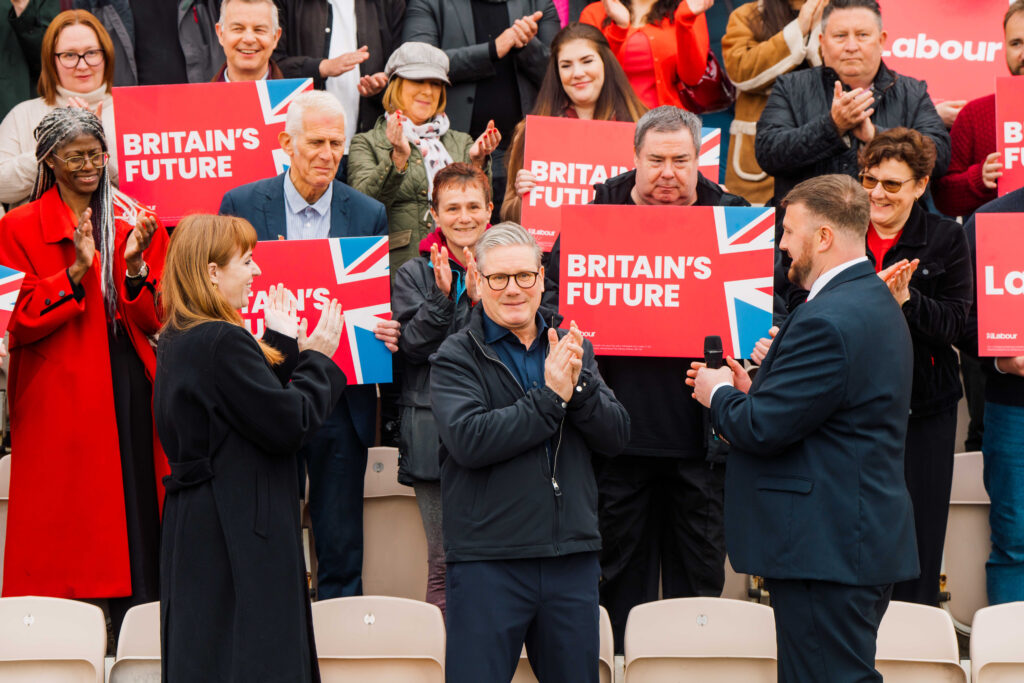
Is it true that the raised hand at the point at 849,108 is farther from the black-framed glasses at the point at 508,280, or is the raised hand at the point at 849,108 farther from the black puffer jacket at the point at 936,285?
the black-framed glasses at the point at 508,280

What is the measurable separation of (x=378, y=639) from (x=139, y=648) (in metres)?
0.84

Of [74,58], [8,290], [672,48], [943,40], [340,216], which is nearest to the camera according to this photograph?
[8,290]

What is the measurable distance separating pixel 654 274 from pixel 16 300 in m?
2.53

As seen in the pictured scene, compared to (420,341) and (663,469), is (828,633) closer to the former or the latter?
(663,469)

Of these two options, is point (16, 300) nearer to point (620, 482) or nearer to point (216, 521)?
point (216, 521)

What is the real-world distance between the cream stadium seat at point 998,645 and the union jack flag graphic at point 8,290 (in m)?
3.74

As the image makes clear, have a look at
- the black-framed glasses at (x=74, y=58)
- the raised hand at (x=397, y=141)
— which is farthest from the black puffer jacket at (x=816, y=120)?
the black-framed glasses at (x=74, y=58)

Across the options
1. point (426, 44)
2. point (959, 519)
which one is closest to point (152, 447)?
point (426, 44)

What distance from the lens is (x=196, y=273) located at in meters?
3.89

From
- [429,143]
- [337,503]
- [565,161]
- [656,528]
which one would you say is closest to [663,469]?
[656,528]

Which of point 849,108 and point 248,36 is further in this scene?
point 248,36

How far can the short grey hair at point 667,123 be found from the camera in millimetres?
5141

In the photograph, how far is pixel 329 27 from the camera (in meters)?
7.08

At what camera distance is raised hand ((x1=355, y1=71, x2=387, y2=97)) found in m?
6.61
